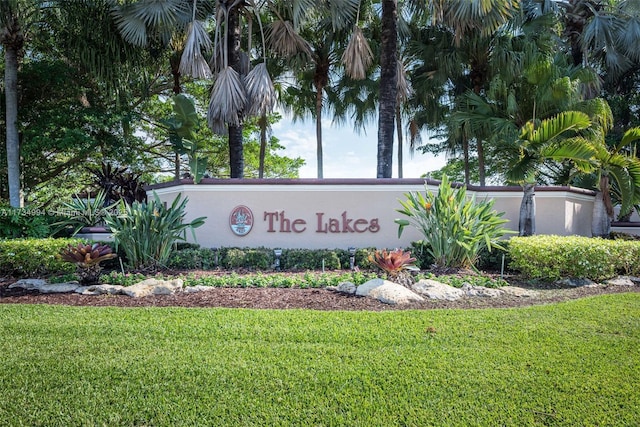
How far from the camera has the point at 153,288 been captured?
6367mm

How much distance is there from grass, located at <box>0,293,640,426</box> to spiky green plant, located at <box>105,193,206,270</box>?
2.60 meters

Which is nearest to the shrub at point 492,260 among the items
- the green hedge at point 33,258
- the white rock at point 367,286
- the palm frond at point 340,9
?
the white rock at point 367,286

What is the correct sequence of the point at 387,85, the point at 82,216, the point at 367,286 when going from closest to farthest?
the point at 367,286
the point at 82,216
the point at 387,85

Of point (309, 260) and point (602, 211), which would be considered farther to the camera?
point (602, 211)

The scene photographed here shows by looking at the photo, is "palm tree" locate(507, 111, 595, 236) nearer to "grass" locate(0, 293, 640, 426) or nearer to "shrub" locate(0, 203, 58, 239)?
"grass" locate(0, 293, 640, 426)

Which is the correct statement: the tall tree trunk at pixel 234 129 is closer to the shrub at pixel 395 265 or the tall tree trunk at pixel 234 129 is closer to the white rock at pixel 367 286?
the shrub at pixel 395 265

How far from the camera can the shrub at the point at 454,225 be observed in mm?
7145

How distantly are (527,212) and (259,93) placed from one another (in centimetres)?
767

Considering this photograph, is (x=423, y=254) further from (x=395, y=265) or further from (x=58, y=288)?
(x=58, y=288)

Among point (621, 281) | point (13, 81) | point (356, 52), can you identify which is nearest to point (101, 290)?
point (356, 52)

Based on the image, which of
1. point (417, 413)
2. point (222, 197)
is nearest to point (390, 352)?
point (417, 413)

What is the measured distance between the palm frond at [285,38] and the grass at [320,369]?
9.51 metres

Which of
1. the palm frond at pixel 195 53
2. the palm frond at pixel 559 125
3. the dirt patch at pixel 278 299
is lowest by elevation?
the dirt patch at pixel 278 299

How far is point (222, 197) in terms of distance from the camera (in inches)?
377
